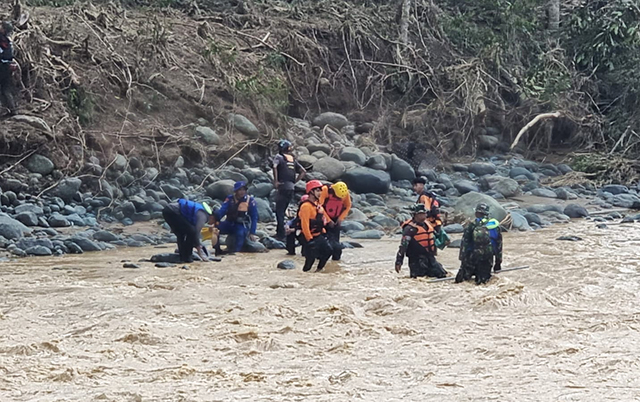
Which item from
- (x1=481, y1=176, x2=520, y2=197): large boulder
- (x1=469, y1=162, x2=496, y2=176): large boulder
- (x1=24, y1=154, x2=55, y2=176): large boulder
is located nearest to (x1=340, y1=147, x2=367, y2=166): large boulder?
(x1=481, y1=176, x2=520, y2=197): large boulder

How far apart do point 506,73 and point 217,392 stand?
56.5 feet

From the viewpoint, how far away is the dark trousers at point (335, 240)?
36.9 feet

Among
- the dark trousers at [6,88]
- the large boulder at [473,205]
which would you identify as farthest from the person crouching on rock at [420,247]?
the dark trousers at [6,88]

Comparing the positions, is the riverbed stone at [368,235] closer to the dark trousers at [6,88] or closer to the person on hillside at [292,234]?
the person on hillside at [292,234]

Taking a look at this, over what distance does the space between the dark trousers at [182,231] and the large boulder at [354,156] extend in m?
7.05

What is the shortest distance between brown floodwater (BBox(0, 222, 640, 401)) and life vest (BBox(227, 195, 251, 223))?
34.3 inches

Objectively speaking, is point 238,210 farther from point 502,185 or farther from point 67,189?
point 502,185

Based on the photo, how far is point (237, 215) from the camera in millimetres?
11898

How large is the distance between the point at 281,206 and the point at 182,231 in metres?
2.26

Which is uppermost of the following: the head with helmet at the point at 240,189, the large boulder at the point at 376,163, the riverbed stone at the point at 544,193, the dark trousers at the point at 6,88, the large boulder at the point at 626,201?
the dark trousers at the point at 6,88

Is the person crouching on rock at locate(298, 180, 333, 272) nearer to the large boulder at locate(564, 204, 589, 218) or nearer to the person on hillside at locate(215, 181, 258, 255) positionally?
the person on hillside at locate(215, 181, 258, 255)

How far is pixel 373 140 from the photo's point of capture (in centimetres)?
1934

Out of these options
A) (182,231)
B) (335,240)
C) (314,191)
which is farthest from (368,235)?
(182,231)

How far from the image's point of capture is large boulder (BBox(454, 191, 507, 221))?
1395 cm
